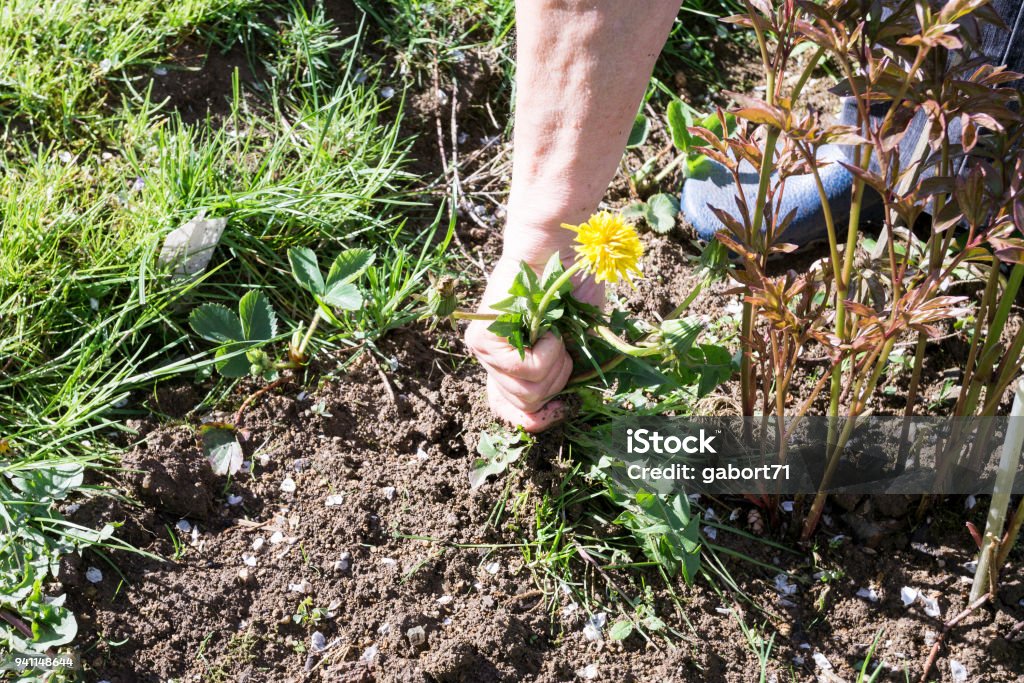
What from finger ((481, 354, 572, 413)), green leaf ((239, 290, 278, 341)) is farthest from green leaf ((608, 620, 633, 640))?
green leaf ((239, 290, 278, 341))

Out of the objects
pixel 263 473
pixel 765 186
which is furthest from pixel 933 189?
pixel 263 473

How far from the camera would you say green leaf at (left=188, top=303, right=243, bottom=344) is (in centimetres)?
174

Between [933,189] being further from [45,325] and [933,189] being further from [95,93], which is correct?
[95,93]

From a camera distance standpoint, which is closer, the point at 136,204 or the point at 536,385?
the point at 536,385

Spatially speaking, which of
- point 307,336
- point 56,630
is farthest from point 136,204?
point 56,630

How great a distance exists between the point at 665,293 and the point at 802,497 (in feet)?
1.78

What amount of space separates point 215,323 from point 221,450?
25 cm

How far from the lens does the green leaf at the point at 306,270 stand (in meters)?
1.77

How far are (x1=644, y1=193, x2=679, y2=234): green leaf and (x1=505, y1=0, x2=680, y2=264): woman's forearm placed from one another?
558 millimetres

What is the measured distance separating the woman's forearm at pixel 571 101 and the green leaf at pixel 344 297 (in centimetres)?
34

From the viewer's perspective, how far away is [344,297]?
1.75 meters

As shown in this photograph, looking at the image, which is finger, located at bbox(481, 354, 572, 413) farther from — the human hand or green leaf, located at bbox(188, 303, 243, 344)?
green leaf, located at bbox(188, 303, 243, 344)

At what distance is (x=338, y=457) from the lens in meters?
1.70

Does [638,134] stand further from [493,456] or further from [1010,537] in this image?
[1010,537]
